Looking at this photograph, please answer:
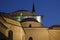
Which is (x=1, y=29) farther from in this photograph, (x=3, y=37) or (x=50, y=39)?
(x=50, y=39)

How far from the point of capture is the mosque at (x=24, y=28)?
32406 mm

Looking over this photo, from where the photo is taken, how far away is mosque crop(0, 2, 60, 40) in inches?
1276

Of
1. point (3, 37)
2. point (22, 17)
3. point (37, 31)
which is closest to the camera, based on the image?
point (3, 37)

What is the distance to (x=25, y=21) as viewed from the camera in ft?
156

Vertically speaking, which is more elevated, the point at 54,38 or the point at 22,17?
the point at 22,17

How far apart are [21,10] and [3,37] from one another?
23885 millimetres

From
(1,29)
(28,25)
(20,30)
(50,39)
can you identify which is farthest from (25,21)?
(1,29)

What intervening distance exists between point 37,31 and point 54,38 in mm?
3304

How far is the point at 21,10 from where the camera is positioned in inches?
2119

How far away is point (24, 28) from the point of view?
45562 mm

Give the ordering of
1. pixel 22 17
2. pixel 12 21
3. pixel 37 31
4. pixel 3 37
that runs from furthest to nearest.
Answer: pixel 22 17 < pixel 37 31 < pixel 12 21 < pixel 3 37

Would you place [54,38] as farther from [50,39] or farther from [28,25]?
[28,25]

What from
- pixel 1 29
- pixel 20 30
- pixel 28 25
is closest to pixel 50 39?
pixel 28 25

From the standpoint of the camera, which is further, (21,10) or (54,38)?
(21,10)
